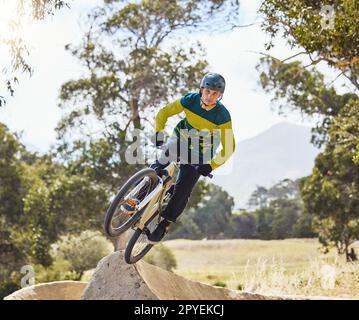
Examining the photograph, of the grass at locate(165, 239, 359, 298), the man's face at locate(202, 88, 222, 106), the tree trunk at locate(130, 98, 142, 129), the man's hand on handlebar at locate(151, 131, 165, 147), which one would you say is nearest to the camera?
the man's face at locate(202, 88, 222, 106)

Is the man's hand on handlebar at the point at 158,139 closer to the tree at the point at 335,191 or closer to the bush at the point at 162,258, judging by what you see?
the tree at the point at 335,191

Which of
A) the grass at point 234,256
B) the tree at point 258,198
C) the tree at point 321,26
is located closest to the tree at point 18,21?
the tree at point 321,26

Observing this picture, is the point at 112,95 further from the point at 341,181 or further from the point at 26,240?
the point at 341,181

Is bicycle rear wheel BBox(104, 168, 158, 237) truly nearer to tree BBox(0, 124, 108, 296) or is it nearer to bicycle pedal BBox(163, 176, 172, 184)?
bicycle pedal BBox(163, 176, 172, 184)

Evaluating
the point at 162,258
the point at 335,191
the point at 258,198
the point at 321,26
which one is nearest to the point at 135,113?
the point at 335,191

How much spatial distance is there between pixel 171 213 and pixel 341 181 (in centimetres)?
2149

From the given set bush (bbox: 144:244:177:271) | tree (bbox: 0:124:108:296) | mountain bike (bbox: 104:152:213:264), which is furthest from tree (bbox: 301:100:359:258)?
mountain bike (bbox: 104:152:213:264)

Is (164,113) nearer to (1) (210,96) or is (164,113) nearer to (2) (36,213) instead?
(1) (210,96)

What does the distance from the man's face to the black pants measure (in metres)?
0.89

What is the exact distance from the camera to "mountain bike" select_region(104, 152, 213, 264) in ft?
26.0

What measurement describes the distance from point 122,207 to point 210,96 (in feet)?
5.69

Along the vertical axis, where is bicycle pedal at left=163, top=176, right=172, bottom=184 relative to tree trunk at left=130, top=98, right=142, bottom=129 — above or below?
below

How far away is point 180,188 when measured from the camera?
8609 millimetres
